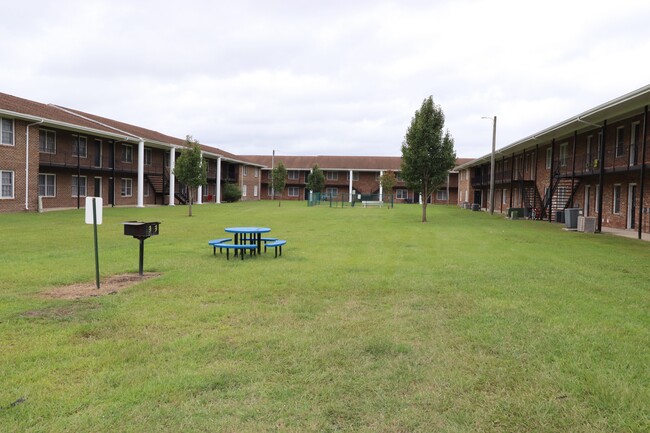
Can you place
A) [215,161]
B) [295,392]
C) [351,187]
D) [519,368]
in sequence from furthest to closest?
[351,187], [215,161], [519,368], [295,392]

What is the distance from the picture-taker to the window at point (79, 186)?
3297 centimetres

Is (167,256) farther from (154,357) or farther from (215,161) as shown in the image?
(215,161)

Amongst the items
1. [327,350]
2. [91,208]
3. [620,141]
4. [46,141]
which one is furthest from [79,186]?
[327,350]

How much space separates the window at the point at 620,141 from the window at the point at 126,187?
3349cm

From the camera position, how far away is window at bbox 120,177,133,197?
124ft

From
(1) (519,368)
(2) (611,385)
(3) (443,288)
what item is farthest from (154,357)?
(3) (443,288)

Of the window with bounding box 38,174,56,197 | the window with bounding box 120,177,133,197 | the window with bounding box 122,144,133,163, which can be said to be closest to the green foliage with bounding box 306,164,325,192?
the window with bounding box 120,177,133,197

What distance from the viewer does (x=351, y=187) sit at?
67875mm

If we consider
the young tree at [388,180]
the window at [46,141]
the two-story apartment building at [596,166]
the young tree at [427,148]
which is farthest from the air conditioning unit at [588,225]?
the young tree at [388,180]

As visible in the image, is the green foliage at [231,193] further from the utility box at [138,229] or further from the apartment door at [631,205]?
the utility box at [138,229]

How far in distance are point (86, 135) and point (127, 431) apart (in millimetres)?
34520

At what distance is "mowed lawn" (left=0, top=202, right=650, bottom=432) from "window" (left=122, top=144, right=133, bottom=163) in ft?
98.2

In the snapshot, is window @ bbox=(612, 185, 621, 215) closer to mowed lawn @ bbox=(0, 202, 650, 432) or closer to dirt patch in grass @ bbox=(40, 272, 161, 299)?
mowed lawn @ bbox=(0, 202, 650, 432)

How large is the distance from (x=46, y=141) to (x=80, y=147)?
3.03 m
